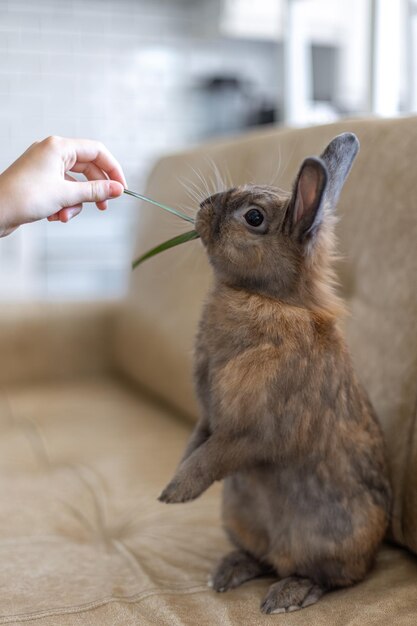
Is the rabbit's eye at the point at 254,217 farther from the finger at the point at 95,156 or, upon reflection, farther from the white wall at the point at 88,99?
the white wall at the point at 88,99

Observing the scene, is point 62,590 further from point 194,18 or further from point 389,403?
point 194,18

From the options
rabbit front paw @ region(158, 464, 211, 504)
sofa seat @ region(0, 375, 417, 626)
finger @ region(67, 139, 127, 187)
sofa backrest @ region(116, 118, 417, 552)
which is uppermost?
finger @ region(67, 139, 127, 187)

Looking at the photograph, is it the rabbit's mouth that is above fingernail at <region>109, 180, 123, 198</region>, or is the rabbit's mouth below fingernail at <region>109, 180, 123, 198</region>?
below

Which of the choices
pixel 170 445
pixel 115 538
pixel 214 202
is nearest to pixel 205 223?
pixel 214 202

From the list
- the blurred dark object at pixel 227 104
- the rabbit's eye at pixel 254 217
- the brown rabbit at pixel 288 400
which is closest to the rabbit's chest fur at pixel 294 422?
the brown rabbit at pixel 288 400

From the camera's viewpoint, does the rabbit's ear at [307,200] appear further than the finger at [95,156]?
No

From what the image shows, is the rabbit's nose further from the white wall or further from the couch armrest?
the white wall

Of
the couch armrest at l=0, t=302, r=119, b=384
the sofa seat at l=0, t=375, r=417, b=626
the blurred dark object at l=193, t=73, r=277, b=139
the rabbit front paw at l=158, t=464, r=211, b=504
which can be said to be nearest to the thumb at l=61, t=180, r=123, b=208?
the rabbit front paw at l=158, t=464, r=211, b=504
